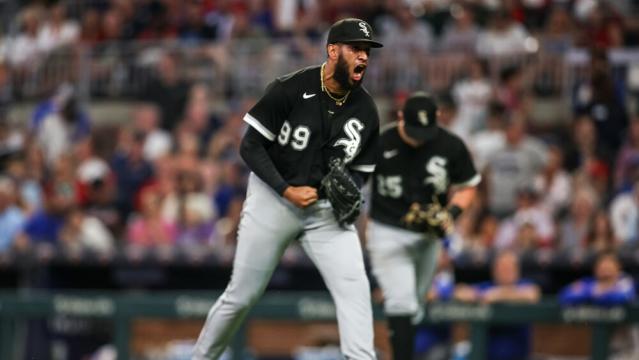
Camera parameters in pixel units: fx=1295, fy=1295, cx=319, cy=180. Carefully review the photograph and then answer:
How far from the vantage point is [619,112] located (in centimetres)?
1335

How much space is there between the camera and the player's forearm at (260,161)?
6.97m

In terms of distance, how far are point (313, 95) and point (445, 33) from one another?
8559mm

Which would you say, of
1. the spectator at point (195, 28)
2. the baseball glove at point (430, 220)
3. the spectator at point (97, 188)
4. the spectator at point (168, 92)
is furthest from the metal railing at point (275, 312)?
the spectator at point (195, 28)

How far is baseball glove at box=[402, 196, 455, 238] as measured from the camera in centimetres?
880

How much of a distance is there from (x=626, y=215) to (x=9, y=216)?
6579mm

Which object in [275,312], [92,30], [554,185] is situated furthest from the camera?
[92,30]

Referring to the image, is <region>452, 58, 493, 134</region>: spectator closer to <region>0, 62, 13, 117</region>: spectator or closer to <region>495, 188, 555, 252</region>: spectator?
<region>495, 188, 555, 252</region>: spectator

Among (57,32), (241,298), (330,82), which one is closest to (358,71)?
(330,82)

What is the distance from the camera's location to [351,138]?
23.5 feet

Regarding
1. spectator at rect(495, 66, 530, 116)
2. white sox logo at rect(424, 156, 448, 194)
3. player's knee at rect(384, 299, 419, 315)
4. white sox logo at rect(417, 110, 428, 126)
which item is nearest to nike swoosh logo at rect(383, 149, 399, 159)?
white sox logo at rect(424, 156, 448, 194)

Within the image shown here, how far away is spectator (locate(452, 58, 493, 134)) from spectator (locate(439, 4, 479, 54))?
51 cm

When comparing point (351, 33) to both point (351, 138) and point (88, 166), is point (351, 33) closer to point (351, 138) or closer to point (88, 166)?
point (351, 138)

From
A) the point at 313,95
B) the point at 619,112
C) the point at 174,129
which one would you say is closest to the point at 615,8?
the point at 619,112

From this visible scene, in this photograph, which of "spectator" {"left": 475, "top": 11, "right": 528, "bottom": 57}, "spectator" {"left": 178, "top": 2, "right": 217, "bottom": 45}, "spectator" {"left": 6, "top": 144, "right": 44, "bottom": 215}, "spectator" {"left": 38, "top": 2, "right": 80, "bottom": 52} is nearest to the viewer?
"spectator" {"left": 6, "top": 144, "right": 44, "bottom": 215}
